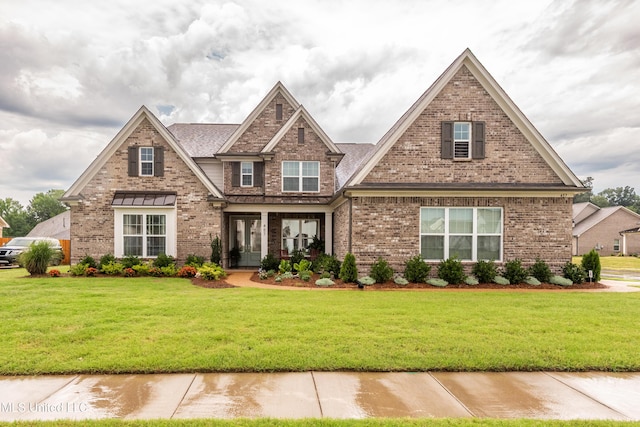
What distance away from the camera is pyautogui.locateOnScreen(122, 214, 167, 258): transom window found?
16.2m

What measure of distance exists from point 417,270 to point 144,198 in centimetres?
1235

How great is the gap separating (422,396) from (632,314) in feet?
23.8

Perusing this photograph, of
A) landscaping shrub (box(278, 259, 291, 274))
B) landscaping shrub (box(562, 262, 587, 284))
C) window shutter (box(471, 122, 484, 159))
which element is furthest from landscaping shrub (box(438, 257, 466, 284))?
landscaping shrub (box(278, 259, 291, 274))

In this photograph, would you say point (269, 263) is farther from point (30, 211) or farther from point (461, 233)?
point (30, 211)

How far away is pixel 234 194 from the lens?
18562 mm

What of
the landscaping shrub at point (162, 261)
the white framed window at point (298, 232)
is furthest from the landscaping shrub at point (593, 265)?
the landscaping shrub at point (162, 261)

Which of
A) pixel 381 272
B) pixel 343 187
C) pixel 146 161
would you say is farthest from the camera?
pixel 146 161

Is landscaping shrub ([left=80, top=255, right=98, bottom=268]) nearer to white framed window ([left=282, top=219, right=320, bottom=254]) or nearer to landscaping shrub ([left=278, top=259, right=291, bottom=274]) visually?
landscaping shrub ([left=278, top=259, right=291, bottom=274])

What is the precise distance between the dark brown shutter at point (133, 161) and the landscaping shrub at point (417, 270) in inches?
508

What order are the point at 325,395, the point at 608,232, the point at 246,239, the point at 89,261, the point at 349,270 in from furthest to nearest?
the point at 608,232 → the point at 246,239 → the point at 89,261 → the point at 349,270 → the point at 325,395

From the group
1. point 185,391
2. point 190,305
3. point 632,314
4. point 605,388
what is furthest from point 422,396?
point 632,314

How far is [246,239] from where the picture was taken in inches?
783

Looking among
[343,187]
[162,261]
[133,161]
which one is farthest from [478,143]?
[133,161]

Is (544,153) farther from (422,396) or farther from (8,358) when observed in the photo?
(8,358)
